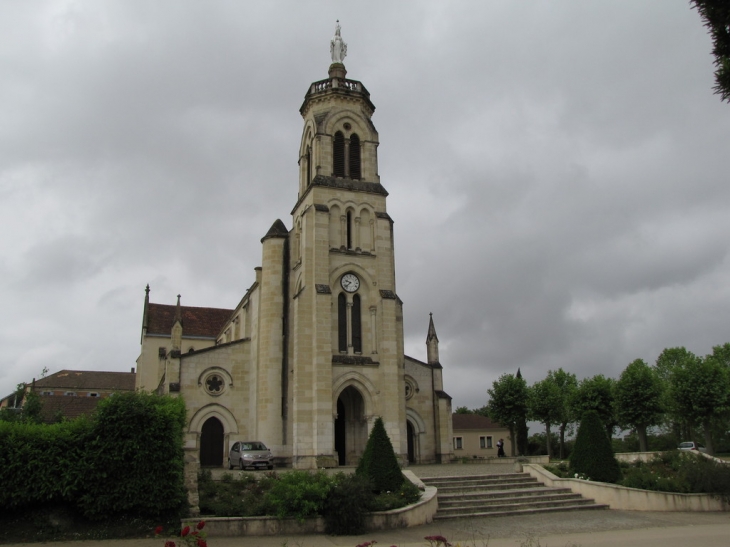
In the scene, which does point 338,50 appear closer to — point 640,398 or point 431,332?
point 431,332

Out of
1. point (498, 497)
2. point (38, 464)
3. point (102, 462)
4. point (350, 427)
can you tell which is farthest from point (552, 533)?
point (350, 427)

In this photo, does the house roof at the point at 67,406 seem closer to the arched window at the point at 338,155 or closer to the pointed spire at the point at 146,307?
the pointed spire at the point at 146,307

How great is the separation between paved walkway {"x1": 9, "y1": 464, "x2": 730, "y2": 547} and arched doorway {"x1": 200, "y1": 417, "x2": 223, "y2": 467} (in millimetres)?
19928

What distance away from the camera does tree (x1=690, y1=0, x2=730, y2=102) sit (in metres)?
8.52

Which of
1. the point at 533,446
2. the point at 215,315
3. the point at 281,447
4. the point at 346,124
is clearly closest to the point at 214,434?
the point at 281,447

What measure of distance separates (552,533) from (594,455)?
6829mm

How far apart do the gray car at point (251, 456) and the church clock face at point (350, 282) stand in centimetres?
988

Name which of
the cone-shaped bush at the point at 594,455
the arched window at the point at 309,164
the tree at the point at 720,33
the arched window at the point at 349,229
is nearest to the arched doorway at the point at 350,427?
the arched window at the point at 349,229

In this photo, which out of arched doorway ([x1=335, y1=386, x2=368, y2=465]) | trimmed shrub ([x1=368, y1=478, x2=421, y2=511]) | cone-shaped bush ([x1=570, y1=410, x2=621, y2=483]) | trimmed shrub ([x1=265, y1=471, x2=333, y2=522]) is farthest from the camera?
arched doorway ([x1=335, y1=386, x2=368, y2=465])

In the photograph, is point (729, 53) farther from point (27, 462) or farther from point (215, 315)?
point (215, 315)

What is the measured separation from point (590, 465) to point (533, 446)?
4423 centimetres

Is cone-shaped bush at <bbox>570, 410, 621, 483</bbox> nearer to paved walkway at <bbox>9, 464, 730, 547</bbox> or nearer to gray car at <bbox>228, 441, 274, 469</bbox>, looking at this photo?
paved walkway at <bbox>9, 464, 730, 547</bbox>

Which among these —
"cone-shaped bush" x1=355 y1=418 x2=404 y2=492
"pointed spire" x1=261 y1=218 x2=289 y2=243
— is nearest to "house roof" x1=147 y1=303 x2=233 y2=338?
"pointed spire" x1=261 y1=218 x2=289 y2=243

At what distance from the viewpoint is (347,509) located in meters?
16.4
